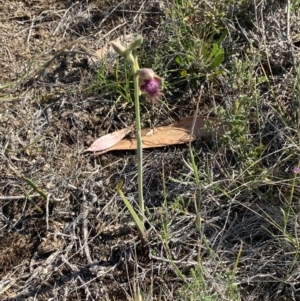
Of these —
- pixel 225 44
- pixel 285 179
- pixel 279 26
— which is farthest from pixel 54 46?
pixel 285 179

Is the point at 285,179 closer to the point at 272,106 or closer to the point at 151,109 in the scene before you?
the point at 272,106

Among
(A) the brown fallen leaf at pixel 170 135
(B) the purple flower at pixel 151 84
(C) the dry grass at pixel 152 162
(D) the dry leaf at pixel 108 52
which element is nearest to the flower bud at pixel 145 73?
(B) the purple flower at pixel 151 84

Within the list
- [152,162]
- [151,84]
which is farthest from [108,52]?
[151,84]

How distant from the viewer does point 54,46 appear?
252 centimetres

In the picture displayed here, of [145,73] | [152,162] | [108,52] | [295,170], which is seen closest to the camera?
[145,73]

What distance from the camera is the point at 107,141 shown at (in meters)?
2.23

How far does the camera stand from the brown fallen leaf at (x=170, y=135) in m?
2.21

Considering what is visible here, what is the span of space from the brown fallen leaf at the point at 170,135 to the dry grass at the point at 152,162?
3 cm

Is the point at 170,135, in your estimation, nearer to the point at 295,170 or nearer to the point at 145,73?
the point at 295,170

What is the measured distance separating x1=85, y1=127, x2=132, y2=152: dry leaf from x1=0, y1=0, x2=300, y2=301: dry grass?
4 centimetres

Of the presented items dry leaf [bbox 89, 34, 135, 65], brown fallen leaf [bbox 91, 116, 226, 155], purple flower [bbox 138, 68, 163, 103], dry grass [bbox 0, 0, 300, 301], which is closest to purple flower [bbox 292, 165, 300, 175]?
dry grass [bbox 0, 0, 300, 301]

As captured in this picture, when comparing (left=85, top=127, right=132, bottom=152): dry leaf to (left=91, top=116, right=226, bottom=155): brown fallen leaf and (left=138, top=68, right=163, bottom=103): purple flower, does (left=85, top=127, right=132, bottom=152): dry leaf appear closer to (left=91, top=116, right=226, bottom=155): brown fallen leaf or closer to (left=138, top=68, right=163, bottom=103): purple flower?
(left=91, top=116, right=226, bottom=155): brown fallen leaf

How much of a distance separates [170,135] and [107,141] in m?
0.24

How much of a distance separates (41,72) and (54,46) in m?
0.15
